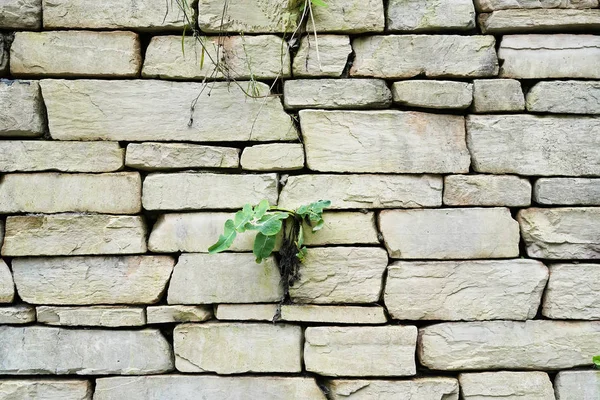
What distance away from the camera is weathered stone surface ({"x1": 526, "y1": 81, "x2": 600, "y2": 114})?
2111mm

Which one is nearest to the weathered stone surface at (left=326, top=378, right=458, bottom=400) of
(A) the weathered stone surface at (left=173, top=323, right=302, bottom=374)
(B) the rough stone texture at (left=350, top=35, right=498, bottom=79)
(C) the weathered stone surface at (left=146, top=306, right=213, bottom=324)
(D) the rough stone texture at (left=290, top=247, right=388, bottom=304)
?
(A) the weathered stone surface at (left=173, top=323, right=302, bottom=374)

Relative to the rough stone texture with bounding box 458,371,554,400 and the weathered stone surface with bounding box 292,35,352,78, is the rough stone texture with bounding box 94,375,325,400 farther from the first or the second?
the weathered stone surface with bounding box 292,35,352,78

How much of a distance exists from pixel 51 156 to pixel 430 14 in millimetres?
1652

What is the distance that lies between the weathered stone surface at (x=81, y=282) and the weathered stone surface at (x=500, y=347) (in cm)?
114

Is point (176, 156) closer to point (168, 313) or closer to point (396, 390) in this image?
point (168, 313)

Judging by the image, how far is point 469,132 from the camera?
212 centimetres

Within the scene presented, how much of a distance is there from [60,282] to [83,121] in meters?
0.66

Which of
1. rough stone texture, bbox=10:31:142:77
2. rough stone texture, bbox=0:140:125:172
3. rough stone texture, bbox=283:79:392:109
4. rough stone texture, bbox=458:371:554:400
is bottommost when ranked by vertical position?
rough stone texture, bbox=458:371:554:400

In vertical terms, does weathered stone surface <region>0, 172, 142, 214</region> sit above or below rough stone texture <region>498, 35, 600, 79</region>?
below

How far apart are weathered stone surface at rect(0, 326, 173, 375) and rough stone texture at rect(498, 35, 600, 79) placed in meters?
1.84

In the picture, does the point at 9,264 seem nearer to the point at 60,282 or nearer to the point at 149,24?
the point at 60,282

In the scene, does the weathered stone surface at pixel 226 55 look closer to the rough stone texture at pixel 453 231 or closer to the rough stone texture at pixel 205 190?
the rough stone texture at pixel 205 190

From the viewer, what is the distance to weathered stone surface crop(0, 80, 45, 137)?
81.7 inches

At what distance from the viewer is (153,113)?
2.09 m
